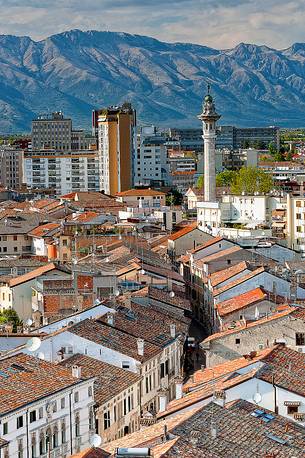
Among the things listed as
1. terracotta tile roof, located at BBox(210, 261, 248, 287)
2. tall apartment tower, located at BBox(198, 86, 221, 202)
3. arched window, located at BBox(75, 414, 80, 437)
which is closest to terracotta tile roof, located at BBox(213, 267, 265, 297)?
terracotta tile roof, located at BBox(210, 261, 248, 287)

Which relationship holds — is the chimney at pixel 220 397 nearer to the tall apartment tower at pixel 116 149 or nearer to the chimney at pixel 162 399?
the chimney at pixel 162 399

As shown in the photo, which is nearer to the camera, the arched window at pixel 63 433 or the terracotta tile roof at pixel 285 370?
the terracotta tile roof at pixel 285 370

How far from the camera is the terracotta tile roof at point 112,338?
41.5 metres

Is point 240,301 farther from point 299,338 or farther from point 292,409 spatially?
point 292,409

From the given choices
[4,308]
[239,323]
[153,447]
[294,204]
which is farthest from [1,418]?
[294,204]

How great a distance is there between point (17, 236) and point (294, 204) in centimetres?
2041

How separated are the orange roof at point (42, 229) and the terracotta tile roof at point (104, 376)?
190 ft

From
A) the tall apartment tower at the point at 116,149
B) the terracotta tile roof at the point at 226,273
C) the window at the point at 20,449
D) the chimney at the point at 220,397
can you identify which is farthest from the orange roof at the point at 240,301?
the tall apartment tower at the point at 116,149

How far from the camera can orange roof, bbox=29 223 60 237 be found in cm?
9850

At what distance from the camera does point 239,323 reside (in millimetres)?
49625

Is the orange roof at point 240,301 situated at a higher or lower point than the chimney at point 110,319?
lower

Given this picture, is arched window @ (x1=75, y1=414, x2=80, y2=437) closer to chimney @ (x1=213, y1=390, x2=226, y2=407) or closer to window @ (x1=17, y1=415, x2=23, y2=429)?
window @ (x1=17, y1=415, x2=23, y2=429)

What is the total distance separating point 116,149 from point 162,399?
14427 cm

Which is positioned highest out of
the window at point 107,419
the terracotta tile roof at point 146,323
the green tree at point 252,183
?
the terracotta tile roof at point 146,323
